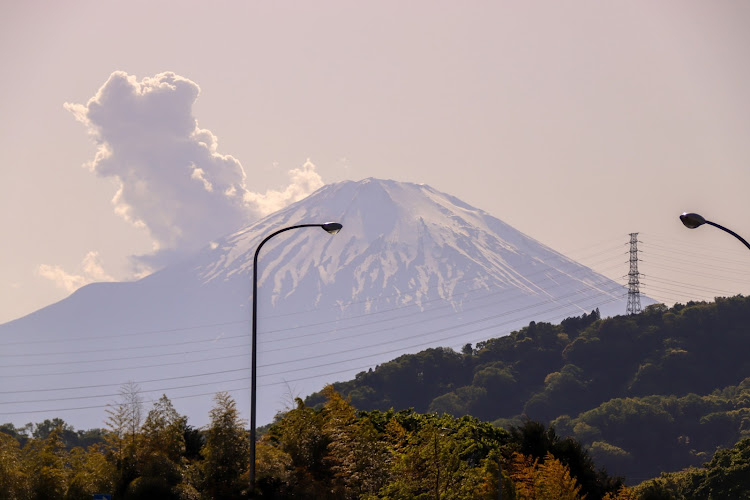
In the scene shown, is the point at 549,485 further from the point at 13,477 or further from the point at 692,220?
the point at 13,477

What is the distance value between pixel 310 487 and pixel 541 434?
2974 cm

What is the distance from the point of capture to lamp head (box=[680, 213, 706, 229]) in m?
36.0

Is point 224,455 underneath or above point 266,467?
above

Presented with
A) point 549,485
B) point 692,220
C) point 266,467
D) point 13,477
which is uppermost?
point 692,220

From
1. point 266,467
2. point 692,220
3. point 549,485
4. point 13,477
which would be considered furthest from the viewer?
point 549,485

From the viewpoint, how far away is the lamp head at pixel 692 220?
36.0 m

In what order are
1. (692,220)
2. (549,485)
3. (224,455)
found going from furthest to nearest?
(549,485)
(224,455)
(692,220)

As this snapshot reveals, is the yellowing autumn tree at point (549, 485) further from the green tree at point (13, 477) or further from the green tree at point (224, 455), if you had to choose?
the green tree at point (13, 477)

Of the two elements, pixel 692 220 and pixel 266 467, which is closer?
pixel 692 220

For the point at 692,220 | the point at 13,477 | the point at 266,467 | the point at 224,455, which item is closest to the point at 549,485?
the point at 266,467

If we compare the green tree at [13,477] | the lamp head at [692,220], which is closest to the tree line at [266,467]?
the green tree at [13,477]

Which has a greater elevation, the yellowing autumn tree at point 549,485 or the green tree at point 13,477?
the green tree at point 13,477

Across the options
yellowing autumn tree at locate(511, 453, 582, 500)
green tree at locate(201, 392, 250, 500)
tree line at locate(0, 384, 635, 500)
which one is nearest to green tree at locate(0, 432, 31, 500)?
tree line at locate(0, 384, 635, 500)

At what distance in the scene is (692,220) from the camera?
36.1 metres
